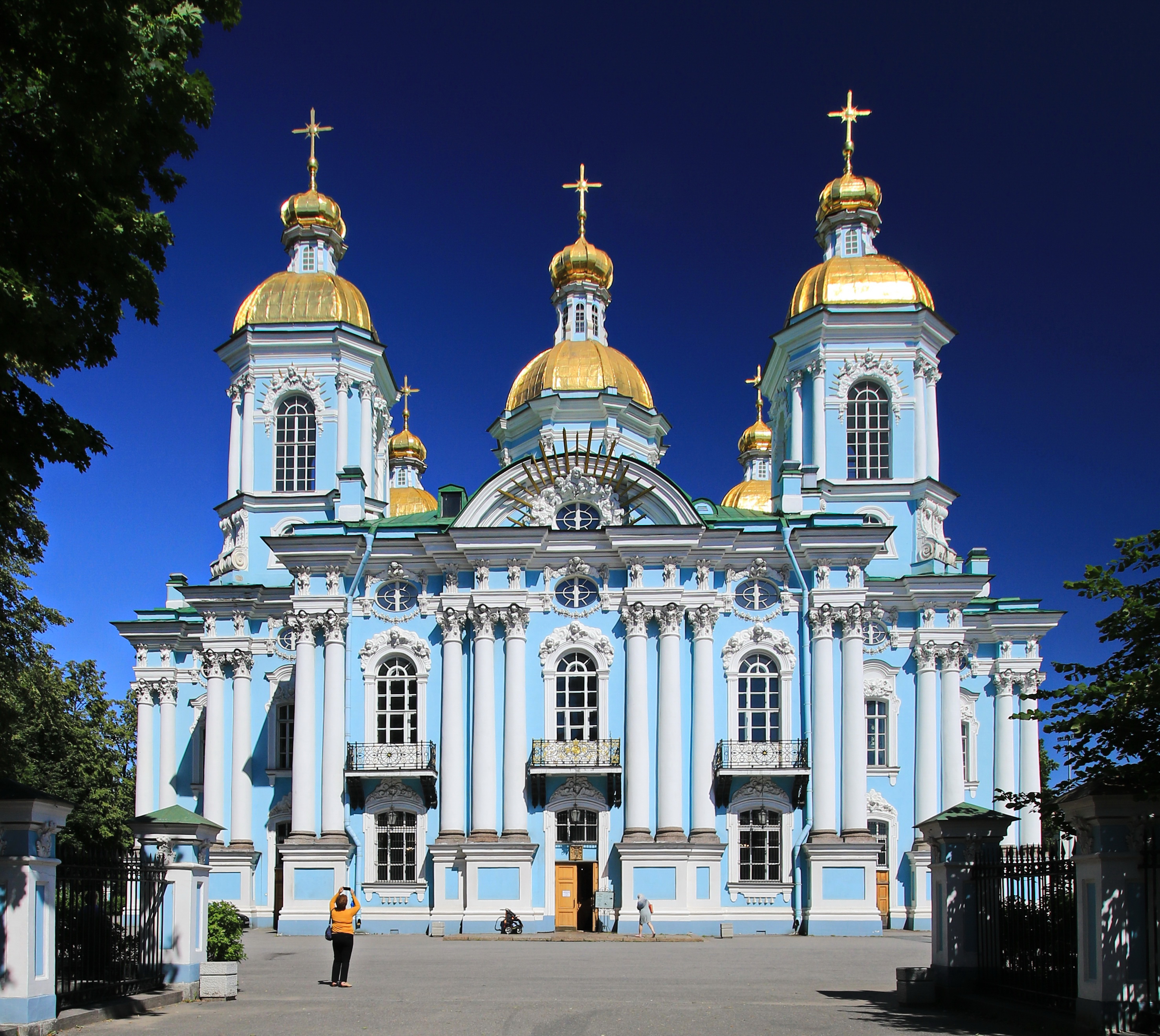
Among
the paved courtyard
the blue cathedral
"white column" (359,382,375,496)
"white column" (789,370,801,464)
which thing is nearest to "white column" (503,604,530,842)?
the blue cathedral

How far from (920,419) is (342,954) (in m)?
24.9

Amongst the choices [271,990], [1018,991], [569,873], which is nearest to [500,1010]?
[271,990]

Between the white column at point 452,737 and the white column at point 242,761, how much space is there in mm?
5373

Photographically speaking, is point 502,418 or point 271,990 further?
point 502,418

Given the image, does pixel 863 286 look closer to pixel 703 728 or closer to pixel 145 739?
pixel 703 728

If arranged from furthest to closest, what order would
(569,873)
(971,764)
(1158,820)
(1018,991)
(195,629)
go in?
(195,629), (971,764), (569,873), (1018,991), (1158,820)

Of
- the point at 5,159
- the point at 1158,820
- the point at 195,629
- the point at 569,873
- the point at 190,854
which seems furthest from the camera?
the point at 195,629

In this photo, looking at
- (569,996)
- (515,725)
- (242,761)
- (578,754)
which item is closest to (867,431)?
(578,754)

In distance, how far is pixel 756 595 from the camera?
3306 centimetres

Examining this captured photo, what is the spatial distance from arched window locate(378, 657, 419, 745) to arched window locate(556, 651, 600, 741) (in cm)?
339

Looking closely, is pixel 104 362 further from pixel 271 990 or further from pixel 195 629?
pixel 195 629

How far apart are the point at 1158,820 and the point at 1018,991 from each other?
3.15 m

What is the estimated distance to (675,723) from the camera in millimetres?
31859

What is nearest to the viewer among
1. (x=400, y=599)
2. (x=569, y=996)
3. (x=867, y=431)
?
(x=569, y=996)
